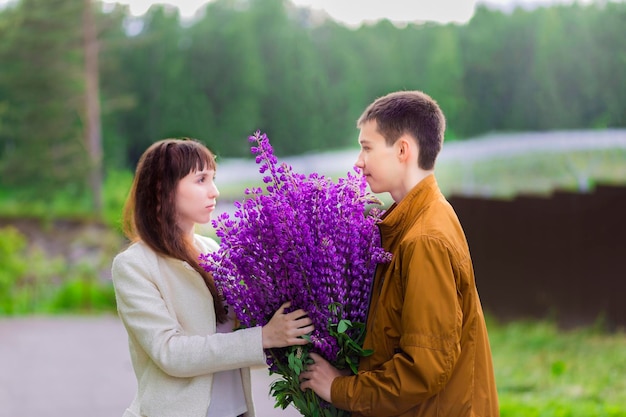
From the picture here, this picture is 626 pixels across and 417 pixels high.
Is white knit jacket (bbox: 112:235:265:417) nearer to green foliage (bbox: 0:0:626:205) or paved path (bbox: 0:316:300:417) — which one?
paved path (bbox: 0:316:300:417)

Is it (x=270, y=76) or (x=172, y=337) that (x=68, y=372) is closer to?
(x=270, y=76)

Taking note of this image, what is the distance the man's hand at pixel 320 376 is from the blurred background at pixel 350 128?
Result: 3063 mm

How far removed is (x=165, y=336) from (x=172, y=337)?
2cm

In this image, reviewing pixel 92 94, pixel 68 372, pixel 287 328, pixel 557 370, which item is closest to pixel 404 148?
pixel 287 328

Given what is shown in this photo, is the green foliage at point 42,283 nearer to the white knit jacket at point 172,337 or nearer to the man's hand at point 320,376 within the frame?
the white knit jacket at point 172,337

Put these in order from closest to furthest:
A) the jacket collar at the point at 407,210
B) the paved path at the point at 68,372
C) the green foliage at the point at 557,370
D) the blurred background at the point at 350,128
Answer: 1. the jacket collar at the point at 407,210
2. the green foliage at the point at 557,370
3. the paved path at the point at 68,372
4. the blurred background at the point at 350,128

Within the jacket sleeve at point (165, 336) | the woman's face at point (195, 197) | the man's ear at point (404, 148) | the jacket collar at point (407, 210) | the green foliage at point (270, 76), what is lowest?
the jacket sleeve at point (165, 336)

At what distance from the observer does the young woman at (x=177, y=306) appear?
178 centimetres

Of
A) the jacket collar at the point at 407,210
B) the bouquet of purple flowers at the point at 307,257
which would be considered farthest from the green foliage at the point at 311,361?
the jacket collar at the point at 407,210

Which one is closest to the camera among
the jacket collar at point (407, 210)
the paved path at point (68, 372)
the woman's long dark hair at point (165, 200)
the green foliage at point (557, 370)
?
the jacket collar at point (407, 210)

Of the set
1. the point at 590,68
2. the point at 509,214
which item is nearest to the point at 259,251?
the point at 509,214

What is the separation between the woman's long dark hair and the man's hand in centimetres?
31

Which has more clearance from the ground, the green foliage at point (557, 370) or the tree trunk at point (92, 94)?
the tree trunk at point (92, 94)

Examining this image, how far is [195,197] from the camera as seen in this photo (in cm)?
192
